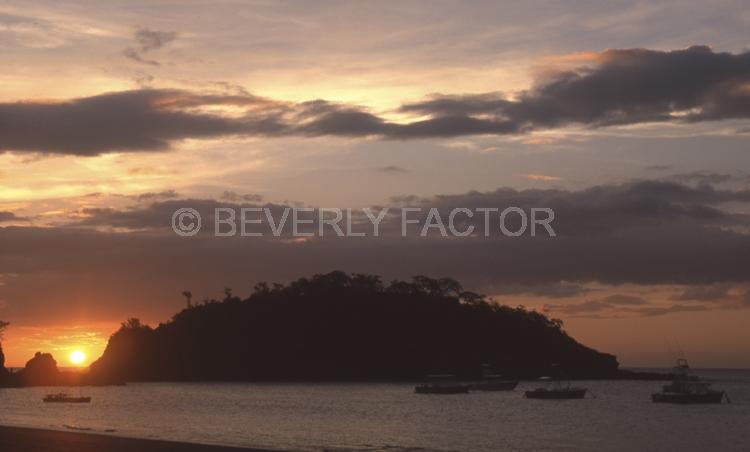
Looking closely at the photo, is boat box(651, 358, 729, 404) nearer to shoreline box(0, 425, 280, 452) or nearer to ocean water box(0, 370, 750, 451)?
ocean water box(0, 370, 750, 451)

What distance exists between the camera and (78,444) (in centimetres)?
6175

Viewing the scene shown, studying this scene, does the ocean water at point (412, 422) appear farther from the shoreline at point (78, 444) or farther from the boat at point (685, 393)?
the shoreline at point (78, 444)

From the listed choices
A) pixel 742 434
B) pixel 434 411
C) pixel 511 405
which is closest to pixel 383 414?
pixel 434 411

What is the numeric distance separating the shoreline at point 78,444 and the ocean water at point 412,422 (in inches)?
510

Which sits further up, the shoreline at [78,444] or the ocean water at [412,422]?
the shoreline at [78,444]

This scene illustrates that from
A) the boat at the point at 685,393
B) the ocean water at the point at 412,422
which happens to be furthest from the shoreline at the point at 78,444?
the boat at the point at 685,393

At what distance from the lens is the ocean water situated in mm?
90875

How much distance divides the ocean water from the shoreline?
1296 cm

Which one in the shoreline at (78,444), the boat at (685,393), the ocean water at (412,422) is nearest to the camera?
the shoreline at (78,444)

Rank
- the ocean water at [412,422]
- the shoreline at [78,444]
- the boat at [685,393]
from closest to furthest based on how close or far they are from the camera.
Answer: the shoreline at [78,444], the ocean water at [412,422], the boat at [685,393]

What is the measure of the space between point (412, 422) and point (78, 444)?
203 ft

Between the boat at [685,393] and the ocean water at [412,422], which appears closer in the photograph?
the ocean water at [412,422]

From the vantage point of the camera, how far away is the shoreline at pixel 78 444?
58.2 m

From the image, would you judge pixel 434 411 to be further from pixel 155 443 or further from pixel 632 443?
pixel 155 443
